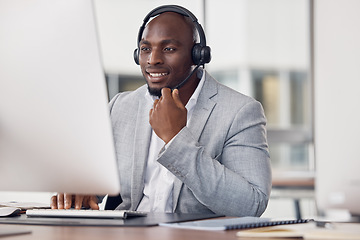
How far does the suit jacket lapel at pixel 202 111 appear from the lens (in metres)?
1.70

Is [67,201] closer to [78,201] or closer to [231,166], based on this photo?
[78,201]

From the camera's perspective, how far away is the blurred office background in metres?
4.86

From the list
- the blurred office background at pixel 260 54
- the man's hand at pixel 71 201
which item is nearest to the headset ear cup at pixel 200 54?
the man's hand at pixel 71 201

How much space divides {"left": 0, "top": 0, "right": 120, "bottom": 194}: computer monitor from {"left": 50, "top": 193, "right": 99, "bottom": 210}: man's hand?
0.45 m

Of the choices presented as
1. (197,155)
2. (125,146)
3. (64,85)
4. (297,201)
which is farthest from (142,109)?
(297,201)

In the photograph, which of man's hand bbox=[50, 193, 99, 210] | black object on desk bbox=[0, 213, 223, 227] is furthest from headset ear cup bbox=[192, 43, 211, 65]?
black object on desk bbox=[0, 213, 223, 227]

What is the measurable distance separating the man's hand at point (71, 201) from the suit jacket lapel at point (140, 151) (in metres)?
0.16

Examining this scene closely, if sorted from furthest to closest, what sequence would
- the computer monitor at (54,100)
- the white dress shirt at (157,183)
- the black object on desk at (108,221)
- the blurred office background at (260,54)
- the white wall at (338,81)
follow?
the blurred office background at (260,54), the white dress shirt at (157,183), the black object on desk at (108,221), the computer monitor at (54,100), the white wall at (338,81)

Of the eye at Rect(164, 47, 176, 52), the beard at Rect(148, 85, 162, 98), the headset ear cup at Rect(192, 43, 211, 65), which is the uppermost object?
the eye at Rect(164, 47, 176, 52)

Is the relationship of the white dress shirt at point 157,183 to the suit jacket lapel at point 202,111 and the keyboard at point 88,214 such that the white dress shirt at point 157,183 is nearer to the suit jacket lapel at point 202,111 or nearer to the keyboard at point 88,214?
the suit jacket lapel at point 202,111

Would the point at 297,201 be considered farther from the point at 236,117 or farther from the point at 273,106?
the point at 236,117

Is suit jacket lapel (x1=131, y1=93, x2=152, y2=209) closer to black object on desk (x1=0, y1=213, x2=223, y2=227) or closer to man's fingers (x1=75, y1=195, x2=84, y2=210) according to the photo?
man's fingers (x1=75, y1=195, x2=84, y2=210)

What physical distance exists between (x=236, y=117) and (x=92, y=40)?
0.86 m

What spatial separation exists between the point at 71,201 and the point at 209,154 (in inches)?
17.6
